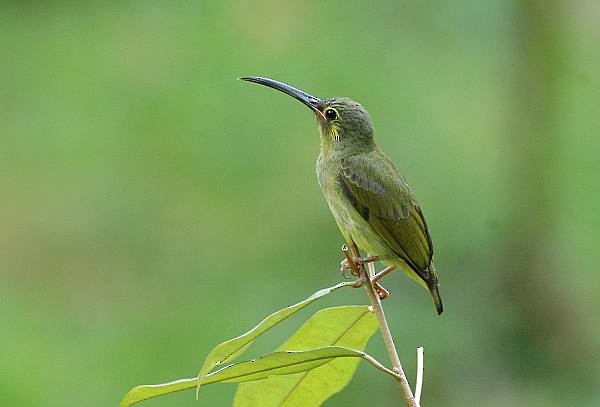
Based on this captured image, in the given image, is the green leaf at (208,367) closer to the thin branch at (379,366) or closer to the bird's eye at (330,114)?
the thin branch at (379,366)

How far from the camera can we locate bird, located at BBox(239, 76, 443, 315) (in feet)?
A: 11.1

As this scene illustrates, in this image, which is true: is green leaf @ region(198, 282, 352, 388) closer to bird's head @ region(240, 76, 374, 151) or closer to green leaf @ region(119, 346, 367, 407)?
green leaf @ region(119, 346, 367, 407)

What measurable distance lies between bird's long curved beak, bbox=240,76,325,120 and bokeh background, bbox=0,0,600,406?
2.82 m

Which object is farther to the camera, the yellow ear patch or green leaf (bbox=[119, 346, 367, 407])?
the yellow ear patch

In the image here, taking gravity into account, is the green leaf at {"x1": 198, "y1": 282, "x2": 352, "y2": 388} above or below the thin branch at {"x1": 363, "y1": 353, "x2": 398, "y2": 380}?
above

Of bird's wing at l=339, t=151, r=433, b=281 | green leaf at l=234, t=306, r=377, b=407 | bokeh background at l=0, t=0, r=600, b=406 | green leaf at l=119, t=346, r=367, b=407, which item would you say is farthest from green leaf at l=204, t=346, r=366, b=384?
bokeh background at l=0, t=0, r=600, b=406

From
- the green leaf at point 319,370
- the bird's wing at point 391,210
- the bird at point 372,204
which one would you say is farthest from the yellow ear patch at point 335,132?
the green leaf at point 319,370

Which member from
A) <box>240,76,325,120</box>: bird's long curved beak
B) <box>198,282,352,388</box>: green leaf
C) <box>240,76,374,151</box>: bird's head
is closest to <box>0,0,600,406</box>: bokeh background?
<box>240,76,374,151</box>: bird's head

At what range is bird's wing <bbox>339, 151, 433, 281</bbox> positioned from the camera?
338 centimetres

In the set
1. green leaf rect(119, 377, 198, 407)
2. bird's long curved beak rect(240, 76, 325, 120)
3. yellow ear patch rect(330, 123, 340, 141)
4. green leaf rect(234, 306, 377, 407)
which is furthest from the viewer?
yellow ear patch rect(330, 123, 340, 141)

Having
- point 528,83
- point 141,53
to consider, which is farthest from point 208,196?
point 528,83

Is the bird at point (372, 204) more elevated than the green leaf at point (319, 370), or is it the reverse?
the bird at point (372, 204)

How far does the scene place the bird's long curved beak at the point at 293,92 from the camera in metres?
3.34

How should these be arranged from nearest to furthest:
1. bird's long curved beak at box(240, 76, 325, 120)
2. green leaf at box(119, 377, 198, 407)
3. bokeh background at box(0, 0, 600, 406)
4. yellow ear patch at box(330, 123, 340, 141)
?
green leaf at box(119, 377, 198, 407) → bird's long curved beak at box(240, 76, 325, 120) → yellow ear patch at box(330, 123, 340, 141) → bokeh background at box(0, 0, 600, 406)
